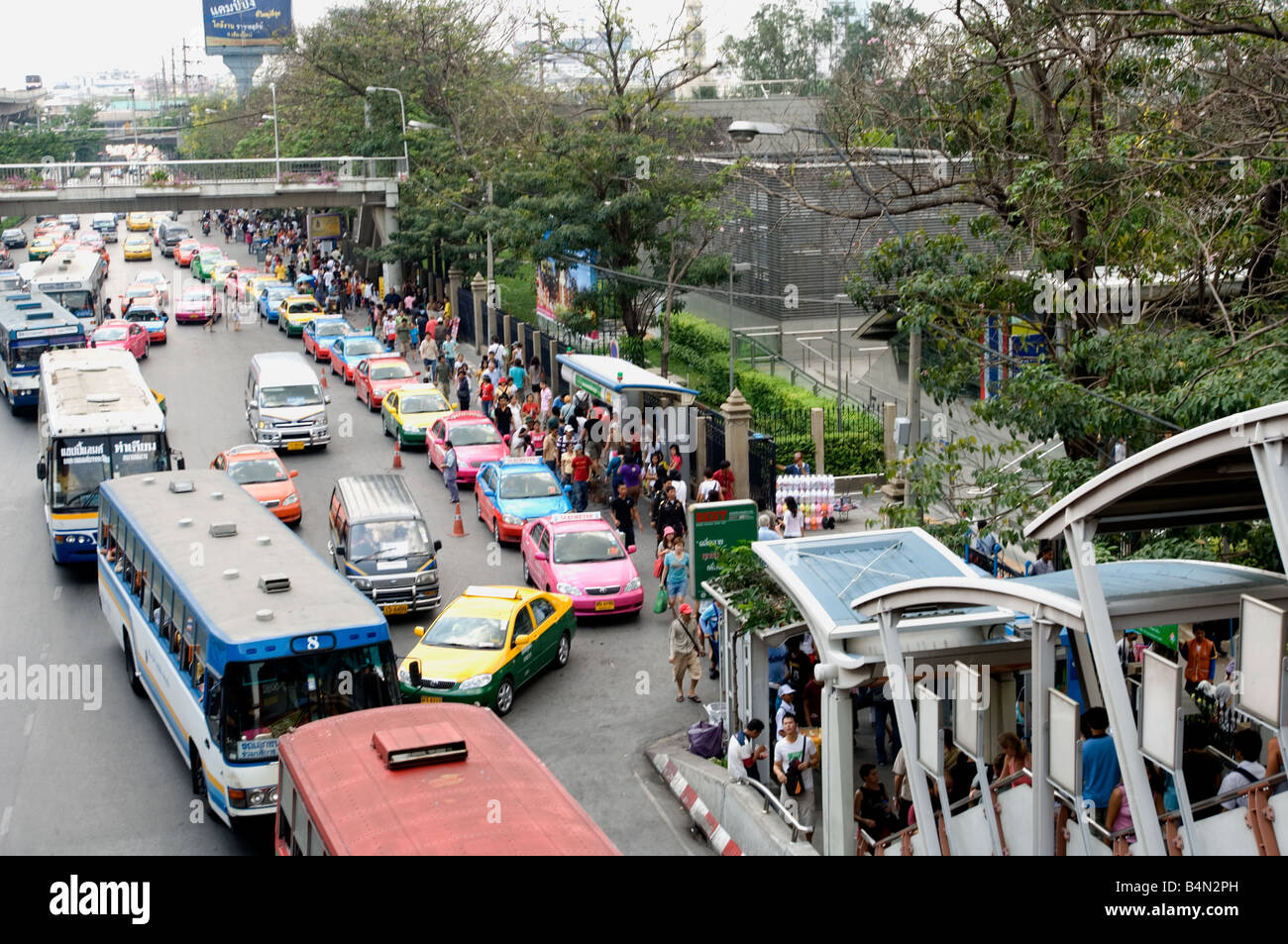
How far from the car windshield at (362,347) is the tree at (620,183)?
740 cm

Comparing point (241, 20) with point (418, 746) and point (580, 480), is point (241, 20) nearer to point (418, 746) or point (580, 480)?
point (580, 480)

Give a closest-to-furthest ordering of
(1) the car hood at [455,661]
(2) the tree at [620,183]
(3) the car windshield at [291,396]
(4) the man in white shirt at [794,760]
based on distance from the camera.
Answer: (4) the man in white shirt at [794,760], (1) the car hood at [455,661], (3) the car windshield at [291,396], (2) the tree at [620,183]

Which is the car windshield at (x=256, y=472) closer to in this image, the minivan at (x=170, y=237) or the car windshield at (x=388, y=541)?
the car windshield at (x=388, y=541)

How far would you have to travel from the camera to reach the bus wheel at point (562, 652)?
65.2 feet

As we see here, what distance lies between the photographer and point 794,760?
14461 millimetres

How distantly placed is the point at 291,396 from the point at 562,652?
641 inches

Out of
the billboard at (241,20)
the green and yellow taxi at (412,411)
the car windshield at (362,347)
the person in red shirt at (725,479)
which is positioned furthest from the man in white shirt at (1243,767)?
the billboard at (241,20)

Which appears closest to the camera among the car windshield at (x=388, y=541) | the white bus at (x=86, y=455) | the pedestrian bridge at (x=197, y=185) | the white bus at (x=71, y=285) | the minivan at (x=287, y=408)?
the car windshield at (x=388, y=541)

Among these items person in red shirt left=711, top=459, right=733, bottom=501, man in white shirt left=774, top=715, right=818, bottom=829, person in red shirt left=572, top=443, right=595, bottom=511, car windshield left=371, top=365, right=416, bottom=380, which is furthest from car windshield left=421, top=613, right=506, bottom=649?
car windshield left=371, top=365, right=416, bottom=380

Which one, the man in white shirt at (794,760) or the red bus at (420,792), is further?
the man in white shirt at (794,760)

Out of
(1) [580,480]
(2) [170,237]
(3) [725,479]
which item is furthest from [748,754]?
(2) [170,237]

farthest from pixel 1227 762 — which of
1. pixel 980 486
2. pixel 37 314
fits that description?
pixel 37 314

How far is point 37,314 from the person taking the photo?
1585 inches
